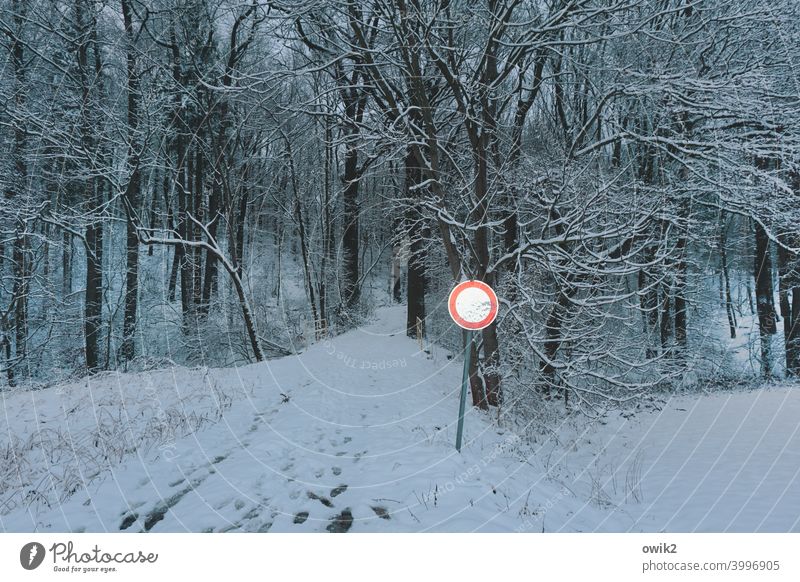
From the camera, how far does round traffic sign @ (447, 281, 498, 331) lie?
4.59 metres

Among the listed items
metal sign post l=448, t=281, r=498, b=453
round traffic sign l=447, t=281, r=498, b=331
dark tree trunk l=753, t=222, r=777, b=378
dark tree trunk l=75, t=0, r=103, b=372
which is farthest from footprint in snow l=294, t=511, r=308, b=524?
dark tree trunk l=753, t=222, r=777, b=378

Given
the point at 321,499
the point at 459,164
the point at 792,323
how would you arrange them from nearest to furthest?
1. the point at 321,499
2. the point at 459,164
3. the point at 792,323

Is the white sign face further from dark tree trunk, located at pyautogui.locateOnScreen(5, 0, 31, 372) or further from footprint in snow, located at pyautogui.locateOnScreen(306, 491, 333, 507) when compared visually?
dark tree trunk, located at pyautogui.locateOnScreen(5, 0, 31, 372)

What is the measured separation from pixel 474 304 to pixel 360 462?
2.69 m

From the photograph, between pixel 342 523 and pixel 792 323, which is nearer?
pixel 342 523

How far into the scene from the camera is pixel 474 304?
4.62 metres

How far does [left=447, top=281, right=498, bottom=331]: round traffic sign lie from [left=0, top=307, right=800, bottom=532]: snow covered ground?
1.91m

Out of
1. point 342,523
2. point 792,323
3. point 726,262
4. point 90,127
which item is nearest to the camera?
point 342,523

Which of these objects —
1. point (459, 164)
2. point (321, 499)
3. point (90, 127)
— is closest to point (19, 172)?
point (90, 127)

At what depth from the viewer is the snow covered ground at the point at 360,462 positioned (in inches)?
155

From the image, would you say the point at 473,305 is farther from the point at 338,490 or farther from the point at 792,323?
the point at 792,323

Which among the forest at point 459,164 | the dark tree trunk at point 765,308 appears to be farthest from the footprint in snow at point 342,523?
the dark tree trunk at point 765,308

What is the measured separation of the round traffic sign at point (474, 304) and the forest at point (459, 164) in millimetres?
2270

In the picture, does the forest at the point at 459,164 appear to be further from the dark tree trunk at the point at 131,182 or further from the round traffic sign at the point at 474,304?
the round traffic sign at the point at 474,304
